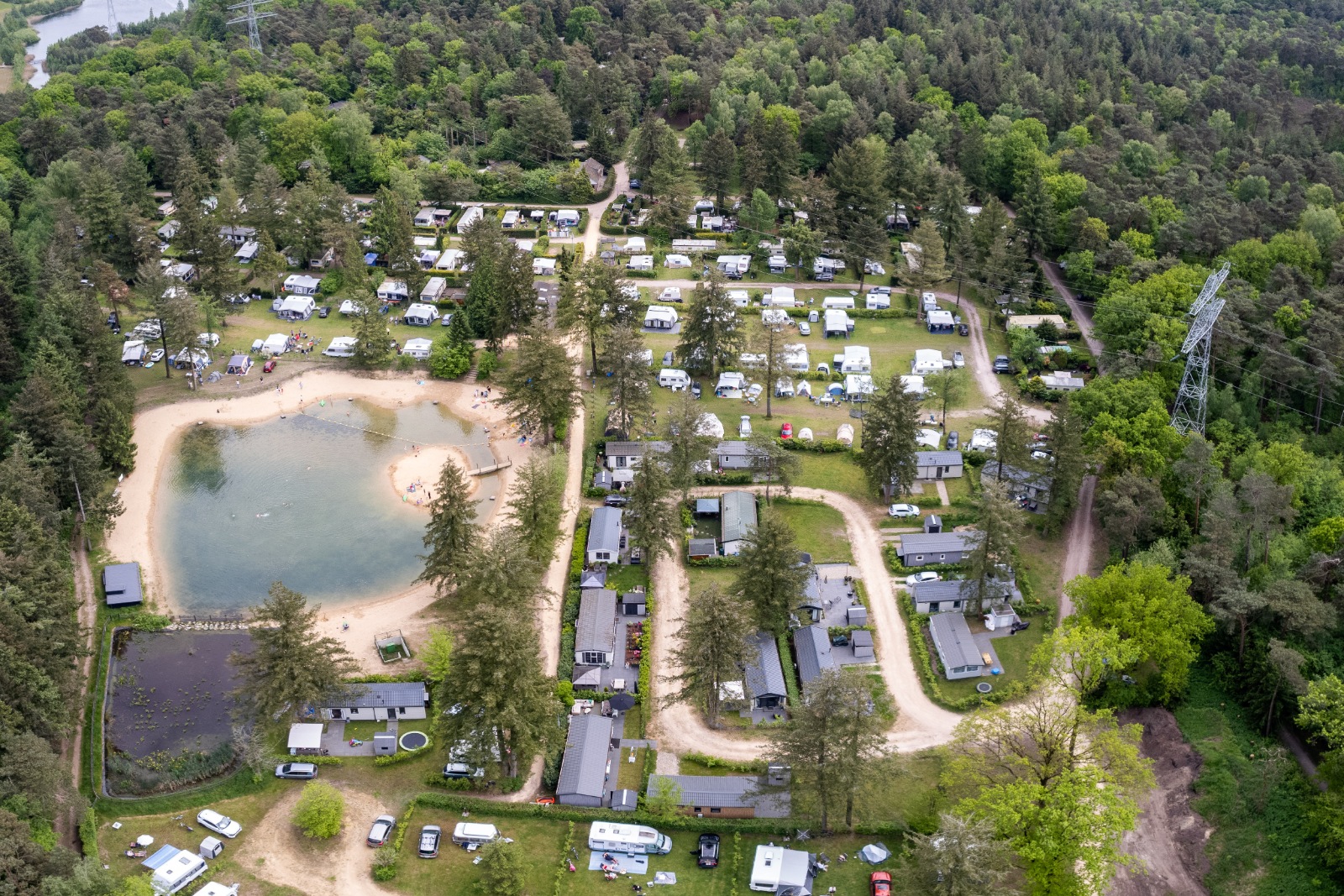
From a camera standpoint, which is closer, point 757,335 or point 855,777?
point 855,777

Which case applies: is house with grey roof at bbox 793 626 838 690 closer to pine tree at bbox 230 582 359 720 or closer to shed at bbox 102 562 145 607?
pine tree at bbox 230 582 359 720

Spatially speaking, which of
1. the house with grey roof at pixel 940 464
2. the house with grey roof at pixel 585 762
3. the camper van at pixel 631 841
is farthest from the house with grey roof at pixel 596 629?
the house with grey roof at pixel 940 464

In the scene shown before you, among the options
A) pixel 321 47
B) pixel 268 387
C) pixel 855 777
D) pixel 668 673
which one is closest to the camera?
pixel 855 777

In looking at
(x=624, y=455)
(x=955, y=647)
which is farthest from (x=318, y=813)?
(x=624, y=455)

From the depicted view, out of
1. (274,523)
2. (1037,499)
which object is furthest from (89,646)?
(1037,499)

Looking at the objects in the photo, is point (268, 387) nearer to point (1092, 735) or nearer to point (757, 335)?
point (757, 335)

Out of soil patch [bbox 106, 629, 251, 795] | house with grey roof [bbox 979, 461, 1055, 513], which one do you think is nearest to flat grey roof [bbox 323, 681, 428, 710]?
soil patch [bbox 106, 629, 251, 795]

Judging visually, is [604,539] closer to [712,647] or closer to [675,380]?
[712,647]
